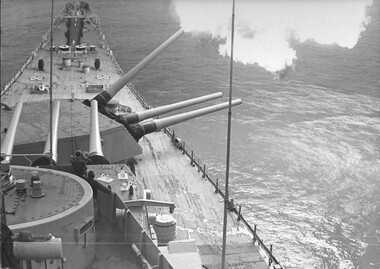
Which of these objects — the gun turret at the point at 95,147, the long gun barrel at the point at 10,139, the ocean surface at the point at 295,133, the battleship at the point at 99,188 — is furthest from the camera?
the ocean surface at the point at 295,133

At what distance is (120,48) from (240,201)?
26.3 meters

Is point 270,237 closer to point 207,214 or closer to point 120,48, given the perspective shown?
point 207,214

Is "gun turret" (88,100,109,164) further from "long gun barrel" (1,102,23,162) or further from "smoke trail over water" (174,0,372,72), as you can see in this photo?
"smoke trail over water" (174,0,372,72)

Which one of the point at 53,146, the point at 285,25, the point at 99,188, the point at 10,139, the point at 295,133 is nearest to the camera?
the point at 99,188

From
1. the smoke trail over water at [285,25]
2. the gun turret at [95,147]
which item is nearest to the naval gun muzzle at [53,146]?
the gun turret at [95,147]

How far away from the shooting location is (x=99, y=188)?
11.1 meters

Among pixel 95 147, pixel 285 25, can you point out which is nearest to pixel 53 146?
pixel 95 147

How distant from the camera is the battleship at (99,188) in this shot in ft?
29.8

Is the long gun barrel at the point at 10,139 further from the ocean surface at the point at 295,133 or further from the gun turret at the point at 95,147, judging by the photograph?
the gun turret at the point at 95,147

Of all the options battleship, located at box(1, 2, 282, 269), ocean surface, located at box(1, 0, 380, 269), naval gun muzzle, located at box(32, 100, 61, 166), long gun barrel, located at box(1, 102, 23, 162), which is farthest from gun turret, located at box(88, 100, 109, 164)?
ocean surface, located at box(1, 0, 380, 269)

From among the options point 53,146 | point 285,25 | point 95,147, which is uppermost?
point 285,25

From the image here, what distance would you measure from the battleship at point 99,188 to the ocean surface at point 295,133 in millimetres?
2686

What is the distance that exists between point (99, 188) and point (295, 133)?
60.5ft

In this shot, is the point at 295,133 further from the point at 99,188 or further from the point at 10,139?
the point at 99,188
